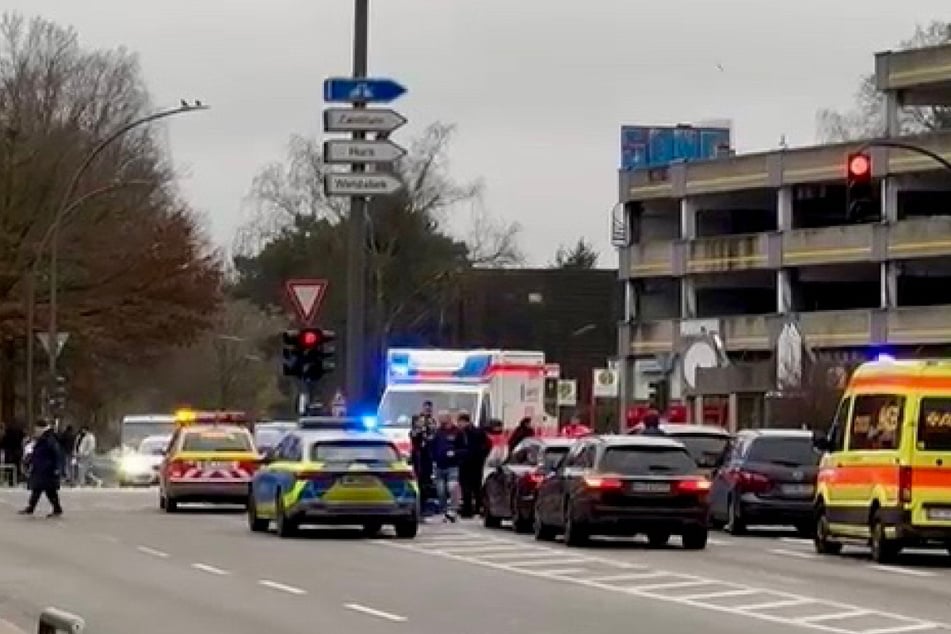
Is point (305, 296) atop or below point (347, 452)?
atop

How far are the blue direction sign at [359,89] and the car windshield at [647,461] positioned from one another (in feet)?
21.6

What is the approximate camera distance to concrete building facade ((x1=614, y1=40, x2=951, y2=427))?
277 ft

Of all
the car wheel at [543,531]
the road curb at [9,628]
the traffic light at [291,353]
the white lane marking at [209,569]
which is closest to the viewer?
the road curb at [9,628]

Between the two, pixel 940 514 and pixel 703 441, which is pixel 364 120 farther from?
pixel 940 514

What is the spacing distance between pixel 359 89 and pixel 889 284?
52.8m

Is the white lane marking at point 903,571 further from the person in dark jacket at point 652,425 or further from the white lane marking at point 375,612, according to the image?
the person in dark jacket at point 652,425

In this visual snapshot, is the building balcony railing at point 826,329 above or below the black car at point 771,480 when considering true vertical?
above

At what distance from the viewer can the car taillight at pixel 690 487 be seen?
32188 mm

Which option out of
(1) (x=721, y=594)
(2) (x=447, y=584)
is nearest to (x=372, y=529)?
(2) (x=447, y=584)

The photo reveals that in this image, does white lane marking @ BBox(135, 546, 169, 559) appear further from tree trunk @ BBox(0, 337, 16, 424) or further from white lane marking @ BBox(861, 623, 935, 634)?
tree trunk @ BBox(0, 337, 16, 424)

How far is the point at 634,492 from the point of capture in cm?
3216

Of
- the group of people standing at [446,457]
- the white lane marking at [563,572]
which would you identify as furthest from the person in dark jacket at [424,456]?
the white lane marking at [563,572]

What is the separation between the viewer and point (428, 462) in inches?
1563

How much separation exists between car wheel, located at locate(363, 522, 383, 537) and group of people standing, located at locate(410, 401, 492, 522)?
345cm
